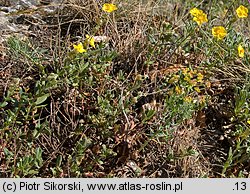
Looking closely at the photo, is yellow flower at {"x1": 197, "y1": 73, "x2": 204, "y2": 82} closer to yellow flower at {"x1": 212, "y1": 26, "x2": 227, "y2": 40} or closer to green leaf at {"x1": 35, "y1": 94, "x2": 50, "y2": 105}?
yellow flower at {"x1": 212, "y1": 26, "x2": 227, "y2": 40}

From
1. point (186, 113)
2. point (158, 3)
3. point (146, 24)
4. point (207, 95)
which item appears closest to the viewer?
point (186, 113)

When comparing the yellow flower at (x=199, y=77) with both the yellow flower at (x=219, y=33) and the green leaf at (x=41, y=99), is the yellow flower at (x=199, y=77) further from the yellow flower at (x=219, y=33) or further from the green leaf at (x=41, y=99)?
the green leaf at (x=41, y=99)

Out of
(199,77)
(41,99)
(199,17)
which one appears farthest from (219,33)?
(41,99)

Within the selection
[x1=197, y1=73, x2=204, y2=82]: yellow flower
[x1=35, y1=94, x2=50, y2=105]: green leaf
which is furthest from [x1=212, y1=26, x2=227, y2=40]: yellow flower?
[x1=35, y1=94, x2=50, y2=105]: green leaf

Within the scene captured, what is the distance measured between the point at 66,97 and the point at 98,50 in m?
0.33

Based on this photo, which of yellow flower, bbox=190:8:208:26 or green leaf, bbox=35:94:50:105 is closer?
green leaf, bbox=35:94:50:105

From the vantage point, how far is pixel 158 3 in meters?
3.63

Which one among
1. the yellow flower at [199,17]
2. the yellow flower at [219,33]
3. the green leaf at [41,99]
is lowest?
the green leaf at [41,99]

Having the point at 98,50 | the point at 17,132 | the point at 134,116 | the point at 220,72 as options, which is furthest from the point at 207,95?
the point at 17,132

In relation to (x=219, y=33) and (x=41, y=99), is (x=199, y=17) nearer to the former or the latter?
(x=219, y=33)

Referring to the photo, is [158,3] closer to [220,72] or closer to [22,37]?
[220,72]

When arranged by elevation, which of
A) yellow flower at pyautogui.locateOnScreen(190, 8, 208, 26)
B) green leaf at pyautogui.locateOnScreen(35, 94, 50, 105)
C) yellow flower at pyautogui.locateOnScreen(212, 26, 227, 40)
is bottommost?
green leaf at pyautogui.locateOnScreen(35, 94, 50, 105)

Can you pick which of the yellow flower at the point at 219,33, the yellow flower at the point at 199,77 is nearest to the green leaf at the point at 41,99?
the yellow flower at the point at 199,77

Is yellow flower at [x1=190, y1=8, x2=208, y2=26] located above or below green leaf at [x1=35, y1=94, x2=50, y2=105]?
above
